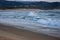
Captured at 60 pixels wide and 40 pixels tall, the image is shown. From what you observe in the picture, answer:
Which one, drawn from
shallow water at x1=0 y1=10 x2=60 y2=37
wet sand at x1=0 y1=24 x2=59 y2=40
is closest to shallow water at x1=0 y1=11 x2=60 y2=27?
shallow water at x1=0 y1=10 x2=60 y2=37

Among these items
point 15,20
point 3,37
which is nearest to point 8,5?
point 15,20

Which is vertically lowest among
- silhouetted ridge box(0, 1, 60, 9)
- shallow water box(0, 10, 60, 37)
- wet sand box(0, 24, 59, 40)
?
wet sand box(0, 24, 59, 40)

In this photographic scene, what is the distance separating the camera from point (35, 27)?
2.78 ft

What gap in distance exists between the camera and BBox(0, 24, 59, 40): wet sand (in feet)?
2.26

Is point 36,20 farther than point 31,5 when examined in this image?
No

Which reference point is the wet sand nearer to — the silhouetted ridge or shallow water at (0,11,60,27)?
shallow water at (0,11,60,27)

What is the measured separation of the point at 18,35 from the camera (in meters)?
0.72

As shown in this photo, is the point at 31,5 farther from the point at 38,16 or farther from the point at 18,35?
the point at 18,35

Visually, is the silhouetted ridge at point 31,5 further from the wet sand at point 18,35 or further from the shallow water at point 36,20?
the wet sand at point 18,35

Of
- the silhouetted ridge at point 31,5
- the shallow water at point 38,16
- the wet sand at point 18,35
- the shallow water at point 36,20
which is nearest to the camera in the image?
the wet sand at point 18,35

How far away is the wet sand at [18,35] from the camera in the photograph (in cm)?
69

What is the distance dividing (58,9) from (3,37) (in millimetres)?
668

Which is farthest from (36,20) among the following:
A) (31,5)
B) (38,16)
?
(31,5)

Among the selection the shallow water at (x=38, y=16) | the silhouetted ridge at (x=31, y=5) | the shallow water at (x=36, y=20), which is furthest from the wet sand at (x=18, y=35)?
the silhouetted ridge at (x=31, y=5)
